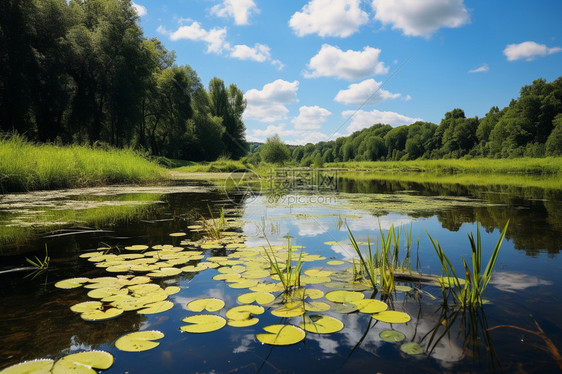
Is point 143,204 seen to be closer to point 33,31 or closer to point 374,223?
point 374,223

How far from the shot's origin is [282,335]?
4.91ft

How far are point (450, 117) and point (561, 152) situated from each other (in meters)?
35.8

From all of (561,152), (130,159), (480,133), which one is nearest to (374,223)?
(130,159)

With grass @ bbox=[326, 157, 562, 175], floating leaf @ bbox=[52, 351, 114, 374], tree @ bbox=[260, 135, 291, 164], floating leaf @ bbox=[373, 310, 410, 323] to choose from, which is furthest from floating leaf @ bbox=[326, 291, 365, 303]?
tree @ bbox=[260, 135, 291, 164]

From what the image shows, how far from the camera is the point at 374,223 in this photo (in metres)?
4.43

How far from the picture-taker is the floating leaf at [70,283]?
2094 millimetres

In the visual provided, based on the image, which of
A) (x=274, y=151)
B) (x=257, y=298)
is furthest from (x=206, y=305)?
(x=274, y=151)

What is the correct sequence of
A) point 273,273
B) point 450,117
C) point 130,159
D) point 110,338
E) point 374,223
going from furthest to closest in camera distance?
point 450,117 → point 130,159 → point 374,223 → point 273,273 → point 110,338

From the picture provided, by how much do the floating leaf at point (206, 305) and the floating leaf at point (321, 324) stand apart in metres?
0.52

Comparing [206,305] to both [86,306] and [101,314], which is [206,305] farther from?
[86,306]

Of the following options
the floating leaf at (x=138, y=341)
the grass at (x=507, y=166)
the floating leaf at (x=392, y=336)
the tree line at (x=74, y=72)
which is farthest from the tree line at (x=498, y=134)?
the floating leaf at (x=138, y=341)

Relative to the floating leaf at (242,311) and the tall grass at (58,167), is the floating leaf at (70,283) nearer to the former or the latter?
the floating leaf at (242,311)

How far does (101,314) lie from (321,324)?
4.01ft

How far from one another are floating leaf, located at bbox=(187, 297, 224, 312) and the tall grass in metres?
7.10
